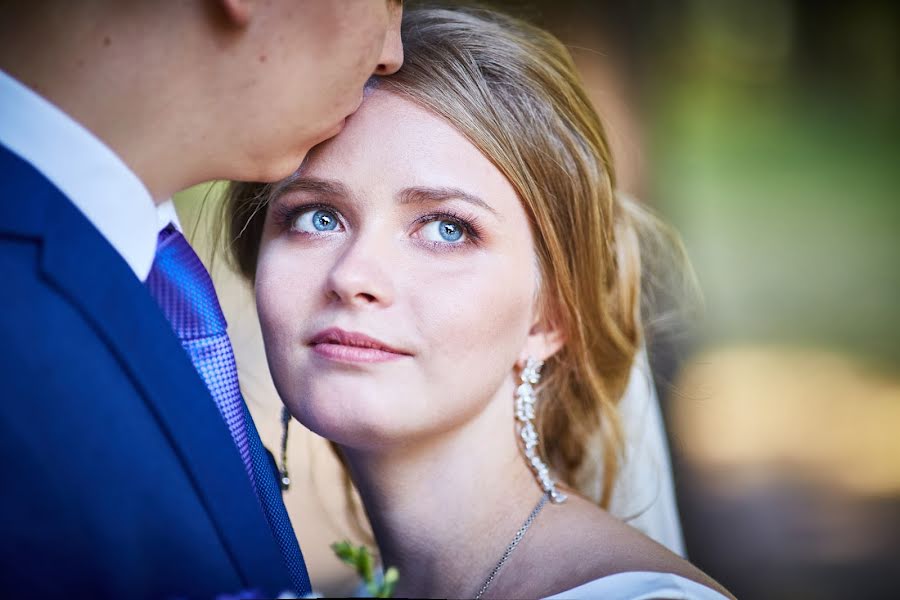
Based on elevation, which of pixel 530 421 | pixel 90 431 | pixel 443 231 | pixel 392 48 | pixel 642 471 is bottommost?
pixel 642 471

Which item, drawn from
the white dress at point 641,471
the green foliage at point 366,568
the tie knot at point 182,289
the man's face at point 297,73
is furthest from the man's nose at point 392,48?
the white dress at point 641,471

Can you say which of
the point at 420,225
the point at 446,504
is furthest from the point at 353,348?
the point at 446,504

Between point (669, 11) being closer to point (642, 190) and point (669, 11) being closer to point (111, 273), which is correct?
point (642, 190)

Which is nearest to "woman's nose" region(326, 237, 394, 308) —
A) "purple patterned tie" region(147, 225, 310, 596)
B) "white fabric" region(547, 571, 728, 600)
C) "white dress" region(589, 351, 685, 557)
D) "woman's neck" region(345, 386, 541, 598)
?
"purple patterned tie" region(147, 225, 310, 596)

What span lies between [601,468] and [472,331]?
831mm

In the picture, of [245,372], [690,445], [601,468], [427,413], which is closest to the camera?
[427,413]

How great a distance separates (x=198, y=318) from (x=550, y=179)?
0.71 metres

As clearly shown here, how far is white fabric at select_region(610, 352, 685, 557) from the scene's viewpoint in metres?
2.19

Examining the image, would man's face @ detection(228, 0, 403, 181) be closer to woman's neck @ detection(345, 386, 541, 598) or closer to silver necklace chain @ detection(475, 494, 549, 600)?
woman's neck @ detection(345, 386, 541, 598)

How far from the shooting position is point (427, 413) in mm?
1407

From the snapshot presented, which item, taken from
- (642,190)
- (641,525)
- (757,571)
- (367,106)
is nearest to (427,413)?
(367,106)

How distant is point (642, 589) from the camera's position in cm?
133

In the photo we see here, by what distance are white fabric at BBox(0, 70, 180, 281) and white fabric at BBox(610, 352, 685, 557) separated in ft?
4.59

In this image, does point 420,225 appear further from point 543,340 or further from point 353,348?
point 543,340
